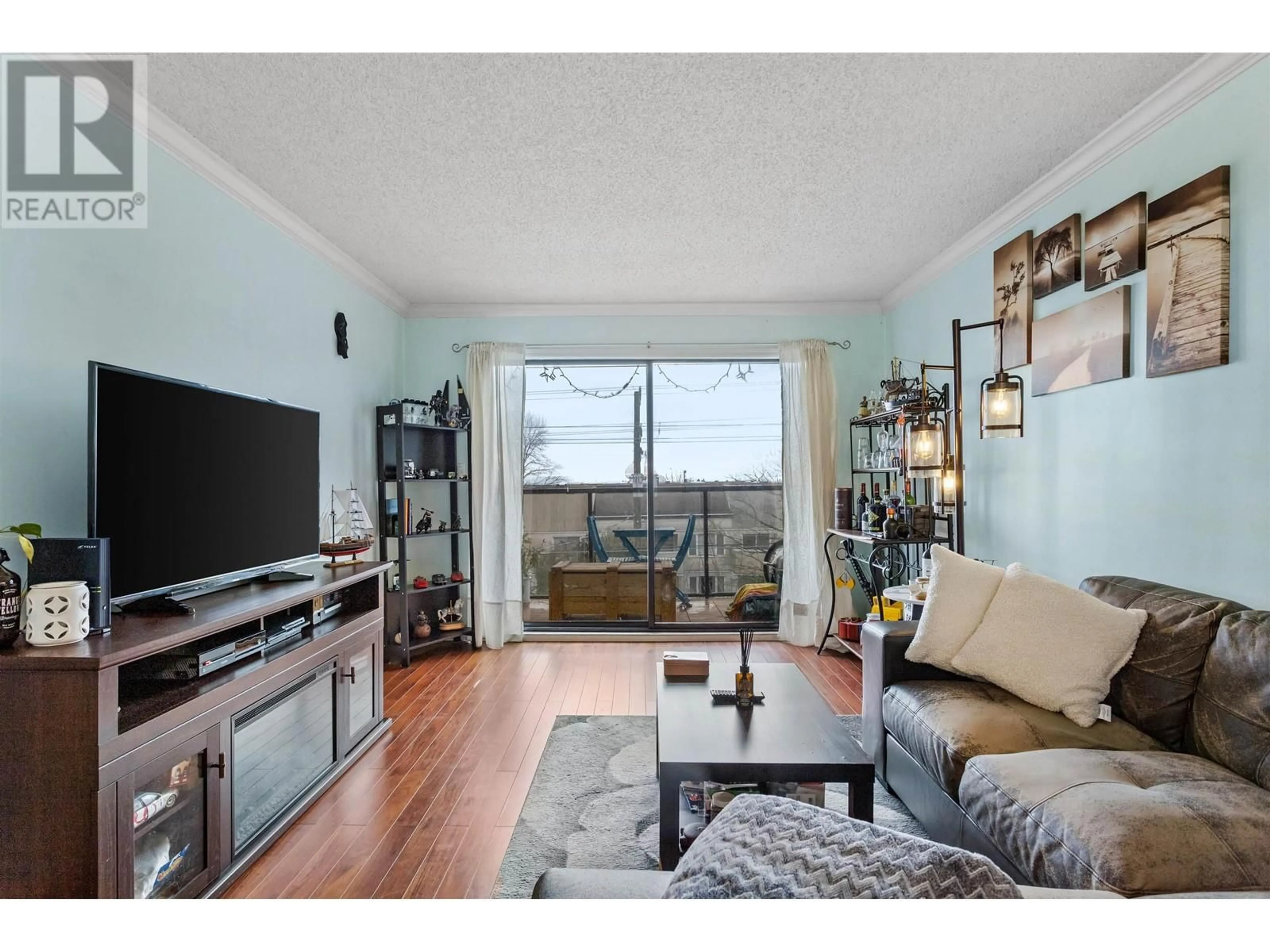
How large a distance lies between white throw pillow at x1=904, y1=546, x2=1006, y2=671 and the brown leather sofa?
89mm

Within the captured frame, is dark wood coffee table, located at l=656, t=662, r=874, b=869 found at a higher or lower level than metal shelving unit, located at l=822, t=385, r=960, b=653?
lower

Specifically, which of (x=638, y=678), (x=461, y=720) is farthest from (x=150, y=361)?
(x=638, y=678)

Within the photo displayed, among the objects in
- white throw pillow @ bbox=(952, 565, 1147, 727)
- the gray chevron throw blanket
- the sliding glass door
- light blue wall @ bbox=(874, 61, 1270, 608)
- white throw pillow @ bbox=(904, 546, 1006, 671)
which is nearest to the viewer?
the gray chevron throw blanket

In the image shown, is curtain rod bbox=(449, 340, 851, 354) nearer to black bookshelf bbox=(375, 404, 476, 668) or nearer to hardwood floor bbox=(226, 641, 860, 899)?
black bookshelf bbox=(375, 404, 476, 668)

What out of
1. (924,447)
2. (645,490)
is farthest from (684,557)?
(924,447)

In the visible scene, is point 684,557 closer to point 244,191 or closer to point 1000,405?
point 1000,405

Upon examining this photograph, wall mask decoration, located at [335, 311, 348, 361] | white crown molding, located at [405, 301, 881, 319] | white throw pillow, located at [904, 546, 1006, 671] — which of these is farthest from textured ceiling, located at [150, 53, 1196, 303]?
white throw pillow, located at [904, 546, 1006, 671]

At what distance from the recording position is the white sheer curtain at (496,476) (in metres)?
4.68

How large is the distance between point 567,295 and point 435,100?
2393 millimetres

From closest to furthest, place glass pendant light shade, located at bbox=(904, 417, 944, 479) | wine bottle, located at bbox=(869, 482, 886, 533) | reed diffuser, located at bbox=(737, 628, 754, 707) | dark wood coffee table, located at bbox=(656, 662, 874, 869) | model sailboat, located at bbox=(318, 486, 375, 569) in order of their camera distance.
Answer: dark wood coffee table, located at bbox=(656, 662, 874, 869), reed diffuser, located at bbox=(737, 628, 754, 707), glass pendant light shade, located at bbox=(904, 417, 944, 479), model sailboat, located at bbox=(318, 486, 375, 569), wine bottle, located at bbox=(869, 482, 886, 533)

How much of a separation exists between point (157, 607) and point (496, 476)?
9.06 ft

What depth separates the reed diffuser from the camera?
2.23 meters

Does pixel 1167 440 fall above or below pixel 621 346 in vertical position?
below

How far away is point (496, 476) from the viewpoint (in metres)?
4.69
